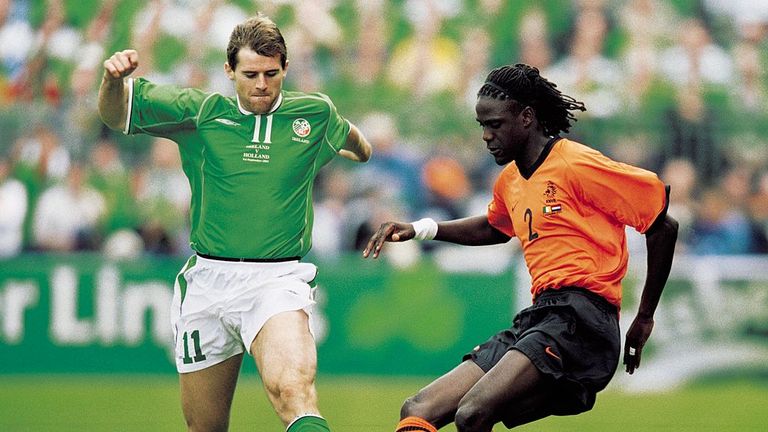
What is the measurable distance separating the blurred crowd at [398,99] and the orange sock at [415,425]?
753 cm

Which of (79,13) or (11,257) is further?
(79,13)

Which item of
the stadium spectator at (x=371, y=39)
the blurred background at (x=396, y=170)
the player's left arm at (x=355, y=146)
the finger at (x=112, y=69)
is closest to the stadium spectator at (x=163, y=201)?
the blurred background at (x=396, y=170)

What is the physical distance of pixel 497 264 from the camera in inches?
500

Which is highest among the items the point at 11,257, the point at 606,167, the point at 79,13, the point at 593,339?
the point at 79,13

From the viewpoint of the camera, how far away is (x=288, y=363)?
18.7 feet

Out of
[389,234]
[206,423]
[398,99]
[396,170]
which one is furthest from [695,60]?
[206,423]

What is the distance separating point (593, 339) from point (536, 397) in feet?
1.38

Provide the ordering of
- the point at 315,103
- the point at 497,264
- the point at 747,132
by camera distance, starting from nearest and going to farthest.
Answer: the point at 315,103 → the point at 497,264 → the point at 747,132

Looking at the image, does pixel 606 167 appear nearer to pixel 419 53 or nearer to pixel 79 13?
pixel 419 53

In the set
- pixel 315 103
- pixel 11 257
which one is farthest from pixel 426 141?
pixel 315 103

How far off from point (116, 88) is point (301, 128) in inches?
36.8

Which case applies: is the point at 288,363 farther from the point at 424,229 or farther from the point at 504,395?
the point at 424,229

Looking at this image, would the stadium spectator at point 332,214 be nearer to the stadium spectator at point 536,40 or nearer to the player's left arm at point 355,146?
the stadium spectator at point 536,40

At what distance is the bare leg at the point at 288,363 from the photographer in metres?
5.63
